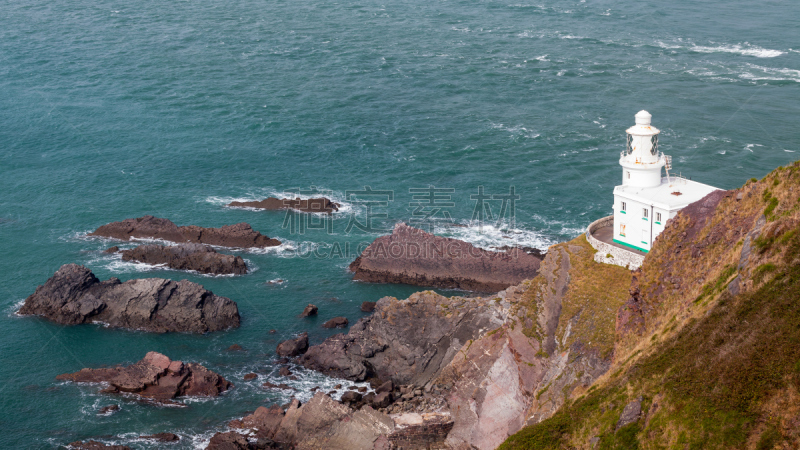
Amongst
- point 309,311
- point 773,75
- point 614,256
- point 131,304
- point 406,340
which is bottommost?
point 309,311

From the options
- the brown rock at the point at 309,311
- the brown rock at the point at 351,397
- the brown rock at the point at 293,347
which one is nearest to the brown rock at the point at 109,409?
the brown rock at the point at 293,347

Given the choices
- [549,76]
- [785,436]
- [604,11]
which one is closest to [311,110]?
[549,76]

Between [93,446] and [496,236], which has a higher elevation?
[496,236]

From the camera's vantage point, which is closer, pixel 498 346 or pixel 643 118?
pixel 643 118

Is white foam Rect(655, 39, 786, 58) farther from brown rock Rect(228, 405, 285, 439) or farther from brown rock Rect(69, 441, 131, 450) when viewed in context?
brown rock Rect(69, 441, 131, 450)

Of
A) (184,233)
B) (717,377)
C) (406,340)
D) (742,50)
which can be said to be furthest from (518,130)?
(717,377)

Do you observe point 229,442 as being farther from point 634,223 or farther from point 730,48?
point 730,48

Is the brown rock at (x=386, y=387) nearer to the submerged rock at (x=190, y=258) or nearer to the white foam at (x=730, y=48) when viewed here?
the submerged rock at (x=190, y=258)
